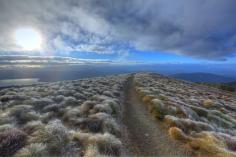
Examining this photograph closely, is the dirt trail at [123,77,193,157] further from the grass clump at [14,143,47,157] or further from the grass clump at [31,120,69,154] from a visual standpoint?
the grass clump at [14,143,47,157]

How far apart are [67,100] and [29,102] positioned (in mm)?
3469

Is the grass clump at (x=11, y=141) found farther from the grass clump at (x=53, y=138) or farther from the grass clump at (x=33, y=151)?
the grass clump at (x=33, y=151)

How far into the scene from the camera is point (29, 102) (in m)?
15.6

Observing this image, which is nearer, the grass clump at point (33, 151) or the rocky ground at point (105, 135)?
the grass clump at point (33, 151)

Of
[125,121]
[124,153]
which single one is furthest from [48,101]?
[124,153]

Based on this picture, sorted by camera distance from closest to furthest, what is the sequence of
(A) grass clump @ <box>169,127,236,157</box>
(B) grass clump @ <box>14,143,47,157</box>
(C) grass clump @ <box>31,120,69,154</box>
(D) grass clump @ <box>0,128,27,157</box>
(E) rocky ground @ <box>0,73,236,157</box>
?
(B) grass clump @ <box>14,143,47,157</box>, (D) grass clump @ <box>0,128,27,157</box>, (C) grass clump @ <box>31,120,69,154</box>, (E) rocky ground @ <box>0,73,236,157</box>, (A) grass clump @ <box>169,127,236,157</box>

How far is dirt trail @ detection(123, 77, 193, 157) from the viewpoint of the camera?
854cm

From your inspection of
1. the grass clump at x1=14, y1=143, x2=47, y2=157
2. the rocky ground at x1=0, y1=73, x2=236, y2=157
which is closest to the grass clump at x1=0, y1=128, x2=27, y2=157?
the rocky ground at x1=0, y1=73, x2=236, y2=157

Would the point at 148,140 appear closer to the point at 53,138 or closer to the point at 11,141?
the point at 53,138

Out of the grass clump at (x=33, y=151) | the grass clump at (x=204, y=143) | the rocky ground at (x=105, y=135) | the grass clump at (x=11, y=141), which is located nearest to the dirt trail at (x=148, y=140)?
the rocky ground at (x=105, y=135)

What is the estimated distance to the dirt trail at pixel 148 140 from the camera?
28.0 feet

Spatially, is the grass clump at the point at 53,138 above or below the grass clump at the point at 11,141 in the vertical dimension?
above

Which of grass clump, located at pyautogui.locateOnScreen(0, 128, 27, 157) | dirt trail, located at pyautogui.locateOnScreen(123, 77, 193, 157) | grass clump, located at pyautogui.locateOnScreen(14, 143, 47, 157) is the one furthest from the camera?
dirt trail, located at pyautogui.locateOnScreen(123, 77, 193, 157)

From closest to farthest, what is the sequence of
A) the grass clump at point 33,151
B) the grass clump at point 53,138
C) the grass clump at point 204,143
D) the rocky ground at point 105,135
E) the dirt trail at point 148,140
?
the grass clump at point 33,151
the grass clump at point 53,138
the rocky ground at point 105,135
the grass clump at point 204,143
the dirt trail at point 148,140
